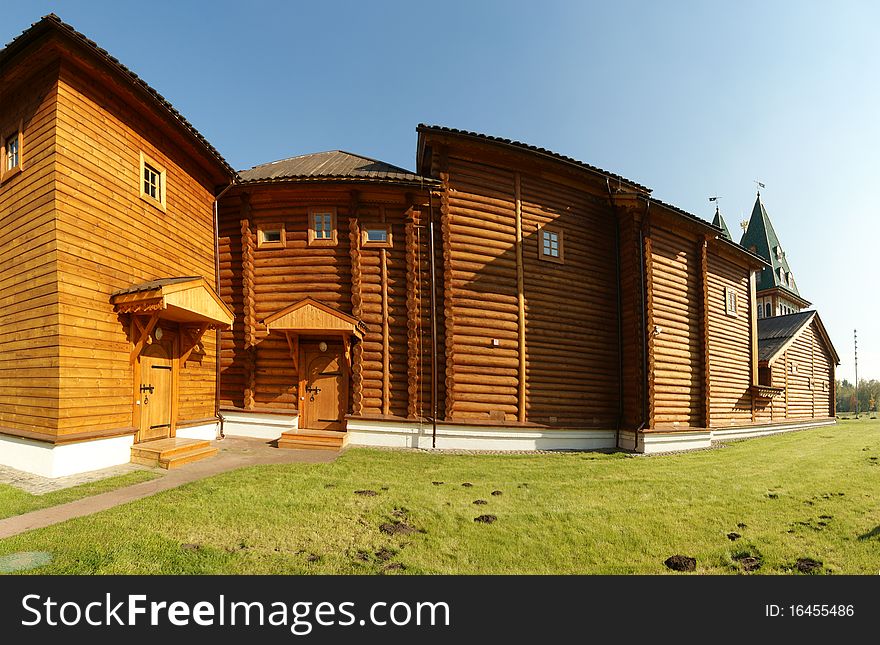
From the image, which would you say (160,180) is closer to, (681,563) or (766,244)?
(681,563)

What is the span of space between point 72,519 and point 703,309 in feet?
54.5

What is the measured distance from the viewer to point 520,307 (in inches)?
442

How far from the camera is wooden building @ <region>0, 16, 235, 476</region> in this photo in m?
7.07

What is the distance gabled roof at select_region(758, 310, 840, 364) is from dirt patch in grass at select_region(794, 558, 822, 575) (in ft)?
53.8

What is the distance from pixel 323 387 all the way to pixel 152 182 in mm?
6715

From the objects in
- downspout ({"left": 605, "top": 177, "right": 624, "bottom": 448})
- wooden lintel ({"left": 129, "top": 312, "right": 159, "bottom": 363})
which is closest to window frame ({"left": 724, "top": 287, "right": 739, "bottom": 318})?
downspout ({"left": 605, "top": 177, "right": 624, "bottom": 448})

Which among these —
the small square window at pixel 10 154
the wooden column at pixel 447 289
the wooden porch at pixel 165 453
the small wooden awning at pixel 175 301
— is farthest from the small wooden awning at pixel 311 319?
the small square window at pixel 10 154

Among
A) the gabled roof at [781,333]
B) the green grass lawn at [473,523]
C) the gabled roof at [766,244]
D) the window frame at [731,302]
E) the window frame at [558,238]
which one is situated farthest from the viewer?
the gabled roof at [766,244]

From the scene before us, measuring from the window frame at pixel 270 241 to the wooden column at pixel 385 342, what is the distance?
2.98 meters

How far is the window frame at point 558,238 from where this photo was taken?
1167 centimetres

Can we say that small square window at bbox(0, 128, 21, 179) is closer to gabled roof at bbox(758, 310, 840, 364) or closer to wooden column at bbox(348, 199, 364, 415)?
wooden column at bbox(348, 199, 364, 415)

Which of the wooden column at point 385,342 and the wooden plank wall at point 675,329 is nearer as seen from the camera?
the wooden column at point 385,342

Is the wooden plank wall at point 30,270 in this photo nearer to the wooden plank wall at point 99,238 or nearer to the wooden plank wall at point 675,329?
the wooden plank wall at point 99,238
